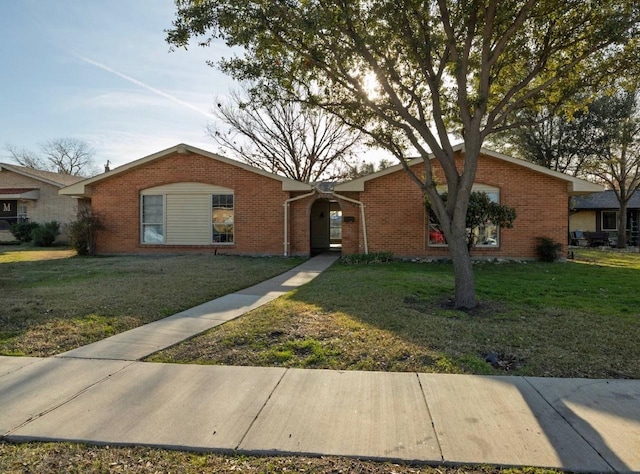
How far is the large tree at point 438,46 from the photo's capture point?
751cm

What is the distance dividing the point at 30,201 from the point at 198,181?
1538 cm

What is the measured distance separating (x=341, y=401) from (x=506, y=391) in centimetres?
154

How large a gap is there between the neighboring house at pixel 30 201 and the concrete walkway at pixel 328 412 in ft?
78.7

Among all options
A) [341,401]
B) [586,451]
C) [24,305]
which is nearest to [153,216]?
[24,305]

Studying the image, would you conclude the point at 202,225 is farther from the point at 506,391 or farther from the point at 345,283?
the point at 506,391

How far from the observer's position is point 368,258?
14.6m

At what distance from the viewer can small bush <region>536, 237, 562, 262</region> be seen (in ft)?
48.4

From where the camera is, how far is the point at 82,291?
8.64 metres

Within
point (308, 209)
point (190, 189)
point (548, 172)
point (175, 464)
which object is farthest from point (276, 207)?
point (175, 464)

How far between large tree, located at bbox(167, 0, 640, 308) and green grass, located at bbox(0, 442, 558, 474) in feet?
16.6

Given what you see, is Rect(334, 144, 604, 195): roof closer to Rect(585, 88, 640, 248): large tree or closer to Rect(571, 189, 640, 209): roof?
Rect(585, 88, 640, 248): large tree

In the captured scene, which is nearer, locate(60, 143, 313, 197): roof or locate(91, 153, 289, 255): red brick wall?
locate(60, 143, 313, 197): roof

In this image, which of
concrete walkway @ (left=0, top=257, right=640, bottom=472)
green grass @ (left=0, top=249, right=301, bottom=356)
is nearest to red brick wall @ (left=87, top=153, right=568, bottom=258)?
green grass @ (left=0, top=249, right=301, bottom=356)

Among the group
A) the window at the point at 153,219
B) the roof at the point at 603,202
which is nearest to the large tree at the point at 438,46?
the window at the point at 153,219
